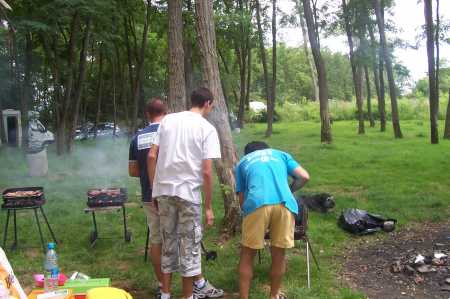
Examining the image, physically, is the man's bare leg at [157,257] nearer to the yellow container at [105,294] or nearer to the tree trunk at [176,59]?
the yellow container at [105,294]

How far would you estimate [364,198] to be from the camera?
8758 mm

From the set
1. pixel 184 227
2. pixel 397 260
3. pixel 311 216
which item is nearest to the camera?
pixel 184 227

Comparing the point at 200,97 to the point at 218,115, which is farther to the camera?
the point at 218,115

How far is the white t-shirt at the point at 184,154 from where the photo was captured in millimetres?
4062

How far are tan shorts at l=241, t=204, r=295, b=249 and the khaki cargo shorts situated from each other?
1.38ft

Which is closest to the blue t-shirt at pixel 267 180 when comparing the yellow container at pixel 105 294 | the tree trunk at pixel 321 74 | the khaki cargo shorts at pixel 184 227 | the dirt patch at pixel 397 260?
the khaki cargo shorts at pixel 184 227

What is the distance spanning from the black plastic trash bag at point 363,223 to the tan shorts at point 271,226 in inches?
113

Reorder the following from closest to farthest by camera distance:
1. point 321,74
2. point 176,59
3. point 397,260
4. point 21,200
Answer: point 397,260
point 21,200
point 176,59
point 321,74

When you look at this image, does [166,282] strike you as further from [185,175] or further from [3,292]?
[3,292]

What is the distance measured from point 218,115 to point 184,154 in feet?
8.21

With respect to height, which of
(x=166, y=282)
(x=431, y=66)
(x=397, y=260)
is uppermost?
(x=431, y=66)

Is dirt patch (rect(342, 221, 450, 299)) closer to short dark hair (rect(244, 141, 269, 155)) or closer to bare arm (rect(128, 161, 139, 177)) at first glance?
short dark hair (rect(244, 141, 269, 155))

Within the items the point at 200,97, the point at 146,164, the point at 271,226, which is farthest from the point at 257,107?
the point at 271,226

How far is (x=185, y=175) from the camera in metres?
4.08
